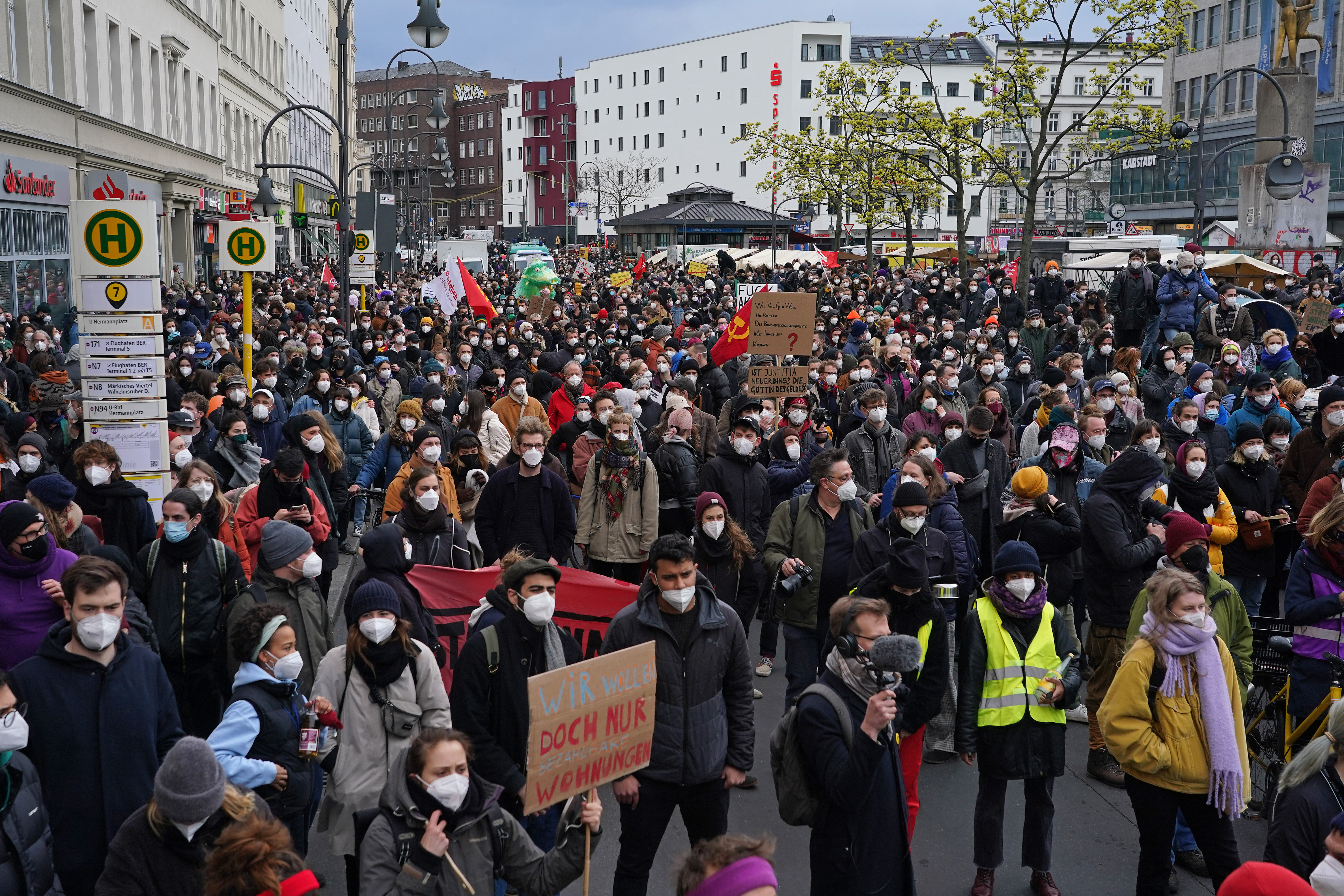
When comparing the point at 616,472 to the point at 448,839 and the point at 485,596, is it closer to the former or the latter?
the point at 485,596

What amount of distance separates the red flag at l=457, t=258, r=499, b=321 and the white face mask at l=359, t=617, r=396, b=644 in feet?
61.8

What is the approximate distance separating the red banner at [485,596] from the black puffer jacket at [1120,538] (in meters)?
2.74

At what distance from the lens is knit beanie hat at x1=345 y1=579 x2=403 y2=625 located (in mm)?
5164

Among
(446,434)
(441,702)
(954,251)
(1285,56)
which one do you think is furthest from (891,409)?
(954,251)

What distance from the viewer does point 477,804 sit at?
170 inches

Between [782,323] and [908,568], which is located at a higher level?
[782,323]

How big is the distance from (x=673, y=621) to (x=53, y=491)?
3.66 meters

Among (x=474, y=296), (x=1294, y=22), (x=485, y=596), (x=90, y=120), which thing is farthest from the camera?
(x=90, y=120)

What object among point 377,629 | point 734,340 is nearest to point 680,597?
point 377,629

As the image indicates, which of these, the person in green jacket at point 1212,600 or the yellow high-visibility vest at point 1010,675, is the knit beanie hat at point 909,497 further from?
the person in green jacket at point 1212,600

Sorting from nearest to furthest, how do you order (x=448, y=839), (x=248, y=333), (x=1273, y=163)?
(x=448, y=839)
(x=248, y=333)
(x=1273, y=163)

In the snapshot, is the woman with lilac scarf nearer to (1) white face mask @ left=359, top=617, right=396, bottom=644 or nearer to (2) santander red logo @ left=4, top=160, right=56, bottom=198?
(1) white face mask @ left=359, top=617, right=396, bottom=644

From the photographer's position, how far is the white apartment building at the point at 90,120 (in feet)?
82.1

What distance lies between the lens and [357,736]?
5.18m
